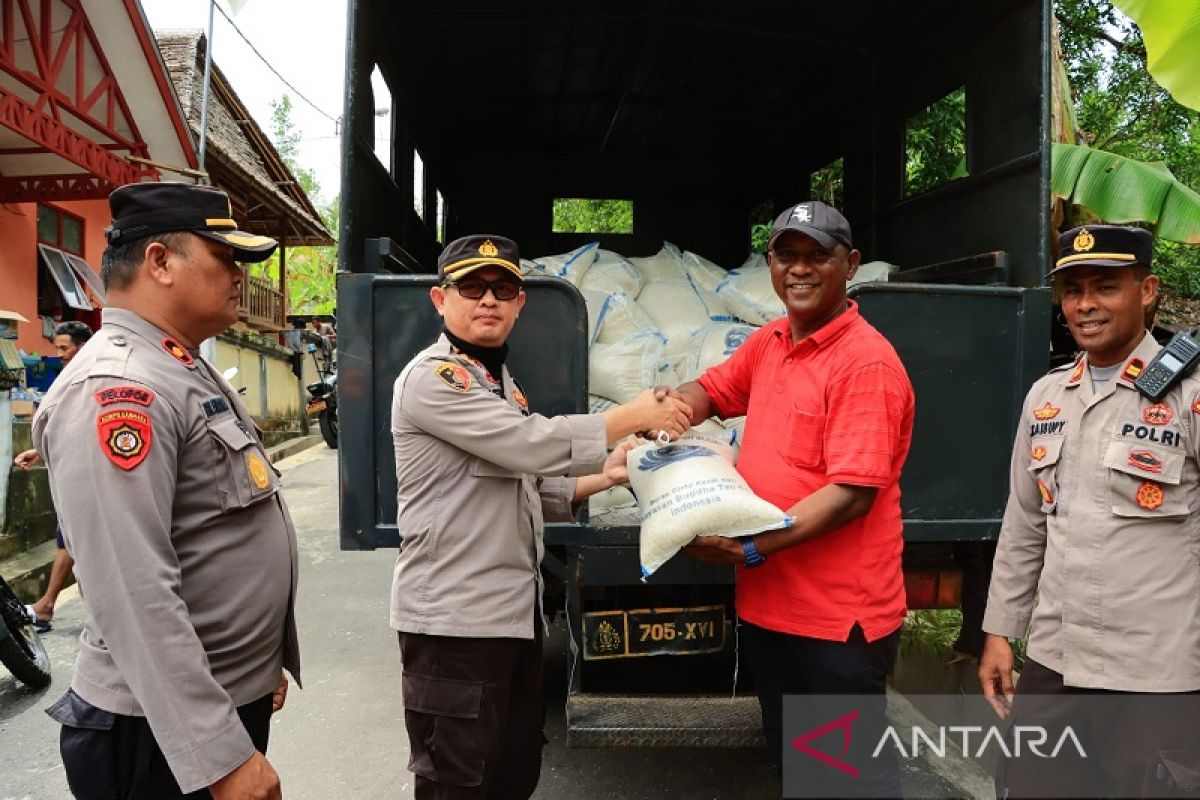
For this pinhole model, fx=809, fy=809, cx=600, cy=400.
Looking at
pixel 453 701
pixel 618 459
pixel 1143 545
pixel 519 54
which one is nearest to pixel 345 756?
pixel 453 701

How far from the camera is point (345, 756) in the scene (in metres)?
3.14

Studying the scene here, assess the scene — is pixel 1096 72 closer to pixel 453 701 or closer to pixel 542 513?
pixel 542 513

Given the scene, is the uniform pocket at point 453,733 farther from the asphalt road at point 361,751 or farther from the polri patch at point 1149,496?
the polri patch at point 1149,496

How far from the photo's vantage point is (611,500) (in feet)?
8.48

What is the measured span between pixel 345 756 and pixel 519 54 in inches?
134

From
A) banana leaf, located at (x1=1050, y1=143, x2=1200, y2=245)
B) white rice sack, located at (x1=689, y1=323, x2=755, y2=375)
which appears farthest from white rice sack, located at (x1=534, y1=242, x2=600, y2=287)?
banana leaf, located at (x1=1050, y1=143, x2=1200, y2=245)

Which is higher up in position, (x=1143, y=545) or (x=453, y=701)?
(x=1143, y=545)

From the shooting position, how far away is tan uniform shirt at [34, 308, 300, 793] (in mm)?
1255

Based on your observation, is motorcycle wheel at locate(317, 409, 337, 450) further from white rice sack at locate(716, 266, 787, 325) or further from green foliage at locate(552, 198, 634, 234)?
white rice sack at locate(716, 266, 787, 325)

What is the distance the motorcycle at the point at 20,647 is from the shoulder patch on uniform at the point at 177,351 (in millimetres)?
2876

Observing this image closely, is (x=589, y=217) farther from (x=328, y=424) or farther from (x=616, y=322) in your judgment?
(x=328, y=424)

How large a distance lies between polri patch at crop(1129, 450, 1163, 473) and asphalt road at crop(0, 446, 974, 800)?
1.59 metres

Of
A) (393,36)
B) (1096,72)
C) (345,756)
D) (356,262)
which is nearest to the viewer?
(356,262)

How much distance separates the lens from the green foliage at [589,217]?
6.40 m
